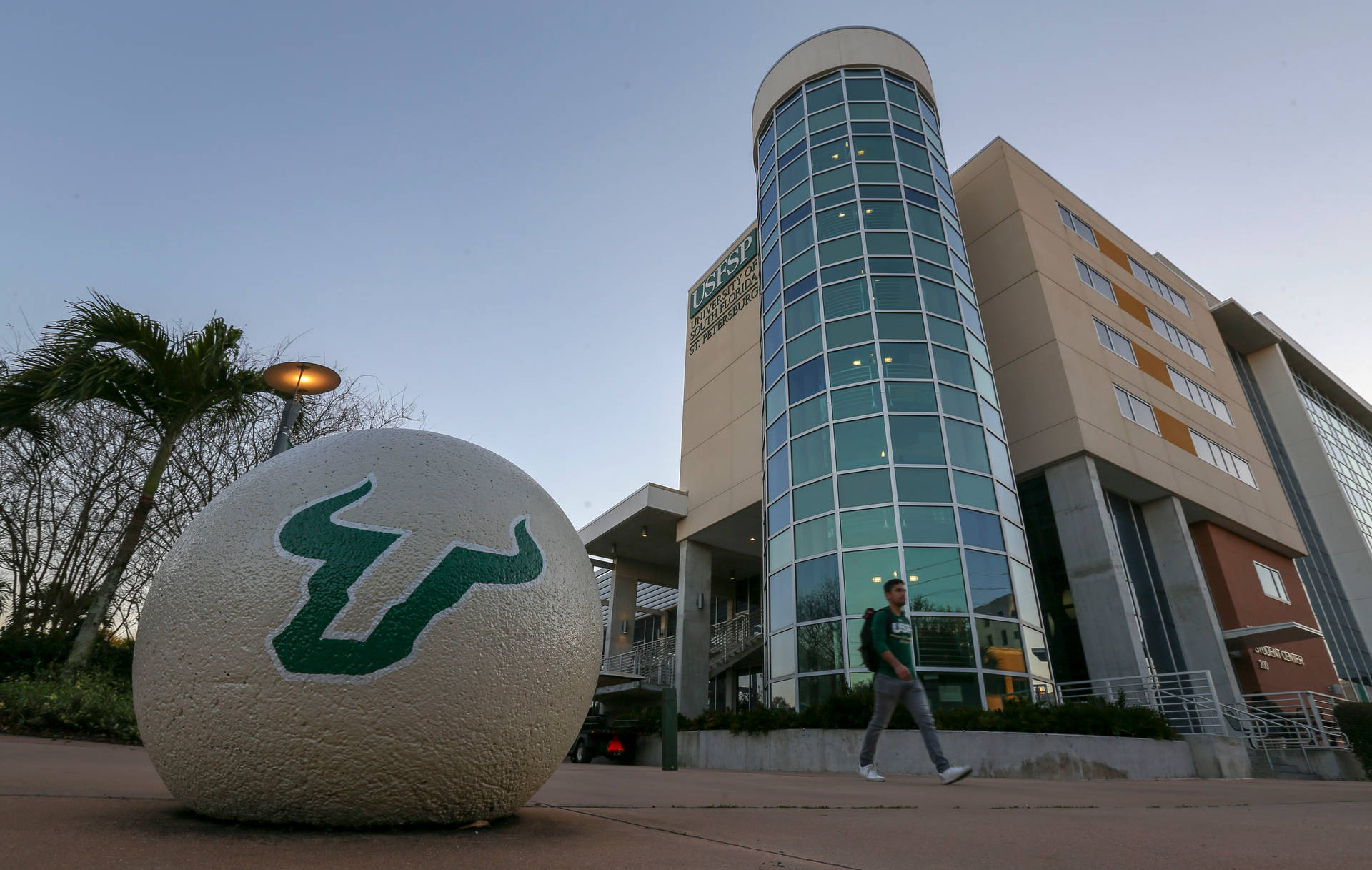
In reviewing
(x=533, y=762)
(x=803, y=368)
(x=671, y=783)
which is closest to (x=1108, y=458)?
(x=803, y=368)

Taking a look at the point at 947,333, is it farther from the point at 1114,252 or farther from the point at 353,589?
the point at 353,589

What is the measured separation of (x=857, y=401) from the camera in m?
16.1

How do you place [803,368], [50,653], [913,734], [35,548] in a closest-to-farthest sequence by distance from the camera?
1. [913,734]
2. [50,653]
3. [35,548]
4. [803,368]

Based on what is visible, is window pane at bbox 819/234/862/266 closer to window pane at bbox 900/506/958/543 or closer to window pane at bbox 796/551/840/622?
window pane at bbox 900/506/958/543

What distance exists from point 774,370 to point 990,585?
761 centimetres

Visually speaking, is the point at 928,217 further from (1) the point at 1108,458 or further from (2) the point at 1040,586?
(2) the point at 1040,586

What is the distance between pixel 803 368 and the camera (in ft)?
57.6

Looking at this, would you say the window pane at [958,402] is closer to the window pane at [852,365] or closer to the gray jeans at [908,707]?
the window pane at [852,365]

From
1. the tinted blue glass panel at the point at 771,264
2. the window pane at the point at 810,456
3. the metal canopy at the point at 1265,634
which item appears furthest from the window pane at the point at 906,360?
the metal canopy at the point at 1265,634

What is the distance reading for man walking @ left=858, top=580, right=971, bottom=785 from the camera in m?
6.63

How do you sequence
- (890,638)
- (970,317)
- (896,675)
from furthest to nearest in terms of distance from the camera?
(970,317), (890,638), (896,675)

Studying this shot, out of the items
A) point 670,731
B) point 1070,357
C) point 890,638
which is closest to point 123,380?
point 670,731

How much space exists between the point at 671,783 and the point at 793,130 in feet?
63.1

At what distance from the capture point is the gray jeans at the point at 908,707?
655cm
